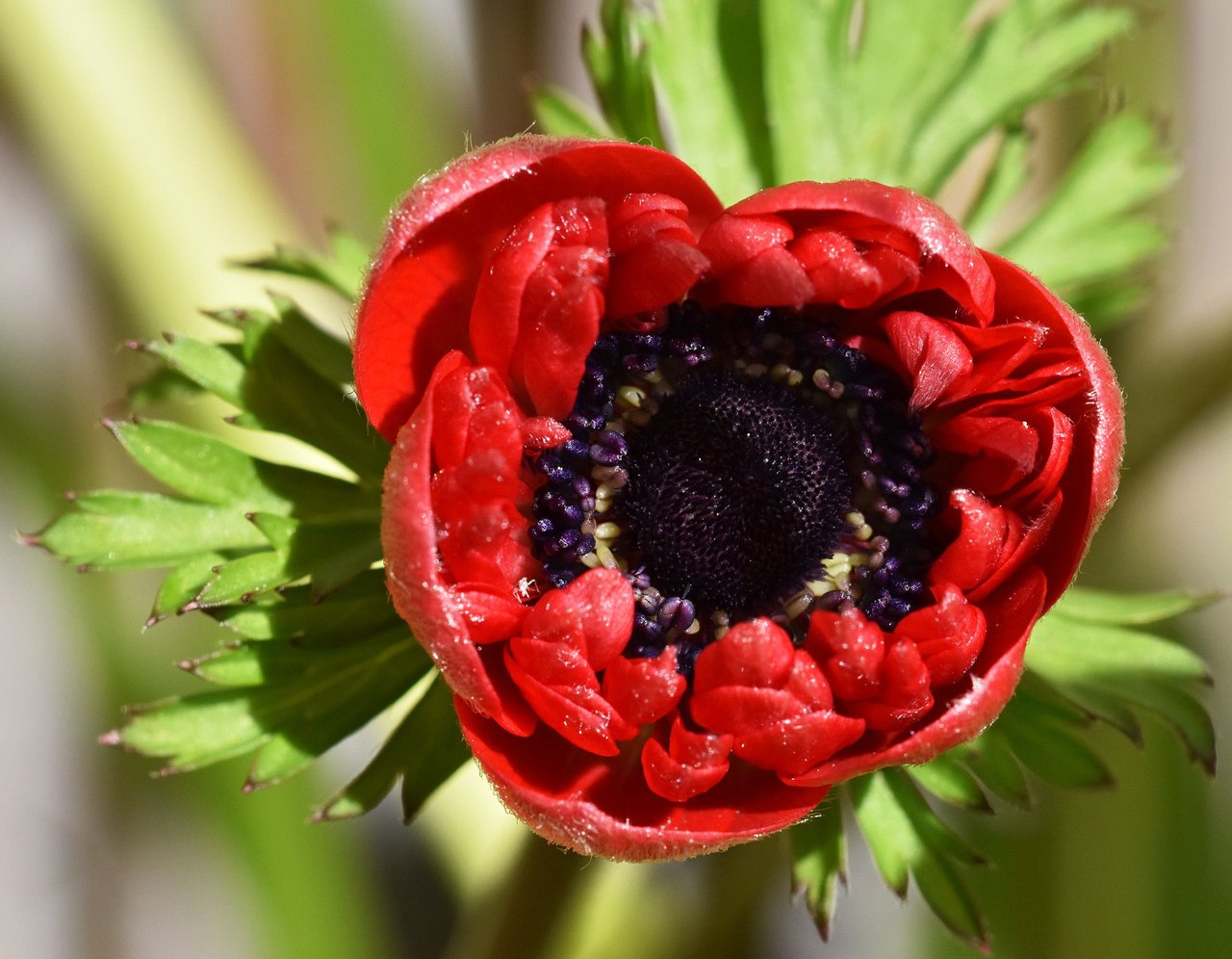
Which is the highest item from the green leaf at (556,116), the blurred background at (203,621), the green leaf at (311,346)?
the green leaf at (556,116)

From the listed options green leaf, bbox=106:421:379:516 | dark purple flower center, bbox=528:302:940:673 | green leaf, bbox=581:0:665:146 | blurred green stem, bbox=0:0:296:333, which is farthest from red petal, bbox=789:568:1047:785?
blurred green stem, bbox=0:0:296:333

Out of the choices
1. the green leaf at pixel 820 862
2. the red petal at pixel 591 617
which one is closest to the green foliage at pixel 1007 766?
the green leaf at pixel 820 862

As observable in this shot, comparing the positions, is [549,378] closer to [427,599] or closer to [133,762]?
[427,599]

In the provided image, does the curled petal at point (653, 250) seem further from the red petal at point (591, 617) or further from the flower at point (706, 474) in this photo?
the red petal at point (591, 617)

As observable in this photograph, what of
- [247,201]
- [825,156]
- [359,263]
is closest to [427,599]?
[359,263]

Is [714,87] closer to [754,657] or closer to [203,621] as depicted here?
[754,657]

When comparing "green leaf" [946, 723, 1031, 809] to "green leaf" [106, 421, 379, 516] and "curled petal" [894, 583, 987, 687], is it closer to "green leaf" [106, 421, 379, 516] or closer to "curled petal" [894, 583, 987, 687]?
"curled petal" [894, 583, 987, 687]

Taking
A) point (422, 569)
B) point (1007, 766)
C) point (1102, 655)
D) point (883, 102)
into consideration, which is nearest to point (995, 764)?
point (1007, 766)
